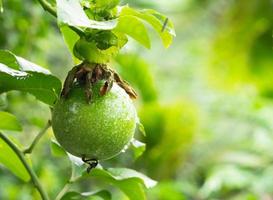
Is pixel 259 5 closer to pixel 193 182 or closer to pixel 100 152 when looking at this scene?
pixel 193 182

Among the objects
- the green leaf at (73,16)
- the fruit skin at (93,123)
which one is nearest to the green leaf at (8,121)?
the fruit skin at (93,123)

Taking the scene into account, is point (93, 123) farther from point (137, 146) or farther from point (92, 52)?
point (137, 146)

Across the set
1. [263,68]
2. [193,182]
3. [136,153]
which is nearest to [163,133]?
[193,182]

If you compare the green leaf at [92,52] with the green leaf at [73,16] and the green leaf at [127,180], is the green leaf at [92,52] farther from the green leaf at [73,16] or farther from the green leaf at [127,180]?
the green leaf at [127,180]

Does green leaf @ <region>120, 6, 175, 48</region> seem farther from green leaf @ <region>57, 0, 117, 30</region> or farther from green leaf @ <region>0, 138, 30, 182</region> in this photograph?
green leaf @ <region>0, 138, 30, 182</region>

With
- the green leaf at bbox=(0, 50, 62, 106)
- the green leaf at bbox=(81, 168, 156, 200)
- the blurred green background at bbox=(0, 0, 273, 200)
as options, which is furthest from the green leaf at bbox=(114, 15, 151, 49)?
the blurred green background at bbox=(0, 0, 273, 200)
